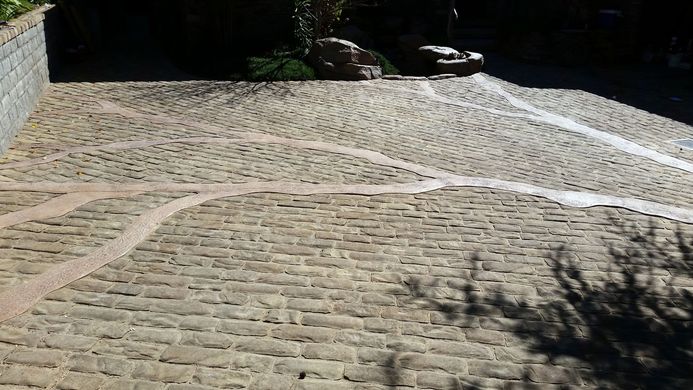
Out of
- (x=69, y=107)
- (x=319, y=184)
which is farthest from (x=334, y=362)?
(x=69, y=107)

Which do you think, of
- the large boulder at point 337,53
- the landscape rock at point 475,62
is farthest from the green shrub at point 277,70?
the landscape rock at point 475,62

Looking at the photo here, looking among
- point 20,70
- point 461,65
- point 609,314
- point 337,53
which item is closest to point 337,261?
point 609,314

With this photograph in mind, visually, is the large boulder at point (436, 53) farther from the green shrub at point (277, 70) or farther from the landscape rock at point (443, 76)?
the green shrub at point (277, 70)

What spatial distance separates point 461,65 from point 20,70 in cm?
997

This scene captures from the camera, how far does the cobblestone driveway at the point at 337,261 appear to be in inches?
144

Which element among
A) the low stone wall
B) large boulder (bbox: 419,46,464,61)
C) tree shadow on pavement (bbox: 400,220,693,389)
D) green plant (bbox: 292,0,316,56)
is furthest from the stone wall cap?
large boulder (bbox: 419,46,464,61)

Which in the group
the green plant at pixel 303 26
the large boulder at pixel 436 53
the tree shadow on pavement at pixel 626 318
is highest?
the green plant at pixel 303 26

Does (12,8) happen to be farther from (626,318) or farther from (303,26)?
(626,318)

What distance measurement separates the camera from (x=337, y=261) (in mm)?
4977

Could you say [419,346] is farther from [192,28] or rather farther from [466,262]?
[192,28]

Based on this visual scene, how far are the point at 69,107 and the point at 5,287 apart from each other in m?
5.89

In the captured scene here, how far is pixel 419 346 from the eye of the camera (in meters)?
3.87

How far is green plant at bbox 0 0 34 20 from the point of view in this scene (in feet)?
29.4

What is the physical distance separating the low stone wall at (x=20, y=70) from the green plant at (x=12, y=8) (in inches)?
5.4
